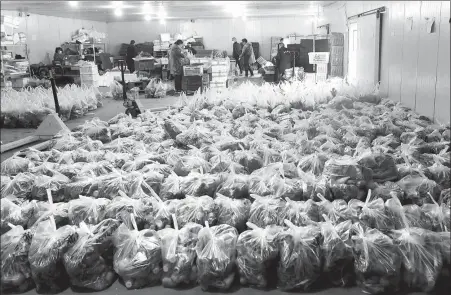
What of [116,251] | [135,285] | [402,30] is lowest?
[135,285]

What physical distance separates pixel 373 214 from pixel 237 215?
990mm

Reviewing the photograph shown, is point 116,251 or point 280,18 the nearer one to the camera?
point 116,251

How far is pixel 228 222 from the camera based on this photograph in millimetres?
3205

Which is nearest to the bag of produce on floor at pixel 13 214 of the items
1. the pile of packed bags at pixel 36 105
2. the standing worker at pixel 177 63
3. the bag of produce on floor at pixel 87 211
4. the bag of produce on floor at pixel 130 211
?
the bag of produce on floor at pixel 87 211

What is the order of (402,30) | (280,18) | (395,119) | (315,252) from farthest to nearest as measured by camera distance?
(280,18), (402,30), (395,119), (315,252)

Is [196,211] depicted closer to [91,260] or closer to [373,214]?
[91,260]

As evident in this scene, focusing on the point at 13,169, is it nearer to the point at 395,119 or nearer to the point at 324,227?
the point at 324,227

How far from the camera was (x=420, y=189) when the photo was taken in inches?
137

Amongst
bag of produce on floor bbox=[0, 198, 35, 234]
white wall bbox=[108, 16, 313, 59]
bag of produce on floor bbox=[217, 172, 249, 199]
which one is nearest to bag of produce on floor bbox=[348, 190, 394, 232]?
bag of produce on floor bbox=[217, 172, 249, 199]

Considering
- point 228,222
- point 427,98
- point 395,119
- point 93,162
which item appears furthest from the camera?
point 427,98

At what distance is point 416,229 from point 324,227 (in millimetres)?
601

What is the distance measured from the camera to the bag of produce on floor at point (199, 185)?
3732 millimetres

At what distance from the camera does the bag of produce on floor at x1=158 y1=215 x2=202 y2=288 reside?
→ 9.25 ft

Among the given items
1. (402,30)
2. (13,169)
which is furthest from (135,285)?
(402,30)
